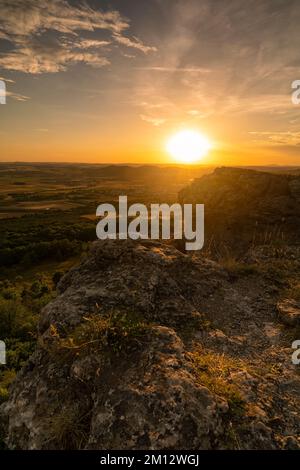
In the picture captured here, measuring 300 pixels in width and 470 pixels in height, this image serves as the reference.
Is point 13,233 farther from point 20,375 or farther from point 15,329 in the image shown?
point 20,375

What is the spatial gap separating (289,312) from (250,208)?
1369 centimetres

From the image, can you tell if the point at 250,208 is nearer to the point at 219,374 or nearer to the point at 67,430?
the point at 219,374

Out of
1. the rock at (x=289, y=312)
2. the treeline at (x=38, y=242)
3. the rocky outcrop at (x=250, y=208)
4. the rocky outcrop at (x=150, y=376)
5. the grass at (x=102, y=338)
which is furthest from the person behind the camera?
the treeline at (x=38, y=242)

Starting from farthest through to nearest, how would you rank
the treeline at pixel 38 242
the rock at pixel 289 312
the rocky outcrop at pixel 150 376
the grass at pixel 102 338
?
the treeline at pixel 38 242 → the rock at pixel 289 312 → the grass at pixel 102 338 → the rocky outcrop at pixel 150 376

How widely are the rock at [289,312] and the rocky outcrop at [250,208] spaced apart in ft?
22.1

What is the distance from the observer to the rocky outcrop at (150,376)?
12.5ft

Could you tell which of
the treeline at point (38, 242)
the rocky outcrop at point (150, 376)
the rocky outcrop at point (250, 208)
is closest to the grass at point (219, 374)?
the rocky outcrop at point (150, 376)

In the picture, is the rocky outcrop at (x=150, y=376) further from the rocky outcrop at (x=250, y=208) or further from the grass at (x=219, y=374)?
the rocky outcrop at (x=250, y=208)

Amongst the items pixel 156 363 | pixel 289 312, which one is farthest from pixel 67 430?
pixel 289 312

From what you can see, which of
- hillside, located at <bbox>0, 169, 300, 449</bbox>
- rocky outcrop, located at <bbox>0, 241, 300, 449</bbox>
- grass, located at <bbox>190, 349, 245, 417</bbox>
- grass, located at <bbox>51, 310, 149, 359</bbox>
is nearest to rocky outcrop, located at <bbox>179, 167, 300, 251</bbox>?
hillside, located at <bbox>0, 169, 300, 449</bbox>

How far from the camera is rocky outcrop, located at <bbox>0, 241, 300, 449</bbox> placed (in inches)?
150

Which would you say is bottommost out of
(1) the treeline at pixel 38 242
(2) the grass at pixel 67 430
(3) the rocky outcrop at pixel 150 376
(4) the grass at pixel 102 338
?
(1) the treeline at pixel 38 242
